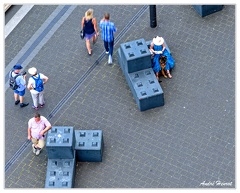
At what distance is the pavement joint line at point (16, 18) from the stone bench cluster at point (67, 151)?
5581 mm

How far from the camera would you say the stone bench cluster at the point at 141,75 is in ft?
101

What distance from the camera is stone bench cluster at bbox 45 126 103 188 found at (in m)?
29.1

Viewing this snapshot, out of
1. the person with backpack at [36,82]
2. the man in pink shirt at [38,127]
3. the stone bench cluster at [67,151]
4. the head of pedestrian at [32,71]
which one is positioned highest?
the head of pedestrian at [32,71]

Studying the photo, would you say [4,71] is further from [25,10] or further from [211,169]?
[211,169]

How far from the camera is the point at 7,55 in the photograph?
1303 inches

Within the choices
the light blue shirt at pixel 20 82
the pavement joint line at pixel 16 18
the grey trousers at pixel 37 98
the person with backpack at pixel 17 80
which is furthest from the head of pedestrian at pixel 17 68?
the pavement joint line at pixel 16 18

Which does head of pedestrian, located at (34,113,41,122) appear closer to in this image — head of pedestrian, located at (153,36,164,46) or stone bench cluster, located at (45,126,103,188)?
stone bench cluster, located at (45,126,103,188)

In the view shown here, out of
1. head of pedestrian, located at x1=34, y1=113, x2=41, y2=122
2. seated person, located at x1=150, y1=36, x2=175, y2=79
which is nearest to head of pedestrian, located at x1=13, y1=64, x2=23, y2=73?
head of pedestrian, located at x1=34, y1=113, x2=41, y2=122

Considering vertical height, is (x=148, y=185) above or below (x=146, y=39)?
below

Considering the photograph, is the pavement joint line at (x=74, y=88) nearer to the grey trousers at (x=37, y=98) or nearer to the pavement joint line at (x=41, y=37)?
the grey trousers at (x=37, y=98)

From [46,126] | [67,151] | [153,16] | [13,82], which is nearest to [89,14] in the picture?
[153,16]

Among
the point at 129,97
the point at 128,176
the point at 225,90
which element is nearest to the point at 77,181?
the point at 128,176

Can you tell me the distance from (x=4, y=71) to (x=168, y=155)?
6.32 metres

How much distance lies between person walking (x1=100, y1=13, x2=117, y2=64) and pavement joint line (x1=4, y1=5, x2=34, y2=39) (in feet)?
11.8
